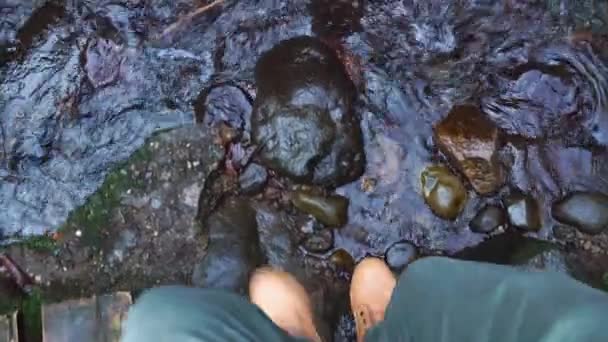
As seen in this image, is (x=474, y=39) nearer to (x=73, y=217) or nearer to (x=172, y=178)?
(x=172, y=178)

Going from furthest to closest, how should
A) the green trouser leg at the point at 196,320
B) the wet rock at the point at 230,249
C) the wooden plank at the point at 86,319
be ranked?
the wet rock at the point at 230,249
the wooden plank at the point at 86,319
the green trouser leg at the point at 196,320

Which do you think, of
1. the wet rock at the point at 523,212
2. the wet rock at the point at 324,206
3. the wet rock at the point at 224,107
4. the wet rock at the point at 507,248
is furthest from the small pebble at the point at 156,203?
the wet rock at the point at 523,212

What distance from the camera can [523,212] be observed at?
225 cm

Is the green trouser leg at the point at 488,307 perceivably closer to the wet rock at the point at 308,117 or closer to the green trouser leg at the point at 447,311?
the green trouser leg at the point at 447,311

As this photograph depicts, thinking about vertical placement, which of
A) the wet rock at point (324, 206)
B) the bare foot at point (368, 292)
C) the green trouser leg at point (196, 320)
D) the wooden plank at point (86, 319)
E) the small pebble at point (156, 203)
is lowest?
the bare foot at point (368, 292)

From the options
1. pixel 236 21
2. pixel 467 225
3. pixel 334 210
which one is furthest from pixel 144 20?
pixel 467 225

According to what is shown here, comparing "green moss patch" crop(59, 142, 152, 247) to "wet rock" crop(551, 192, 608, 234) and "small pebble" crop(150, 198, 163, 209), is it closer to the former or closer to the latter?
"small pebble" crop(150, 198, 163, 209)

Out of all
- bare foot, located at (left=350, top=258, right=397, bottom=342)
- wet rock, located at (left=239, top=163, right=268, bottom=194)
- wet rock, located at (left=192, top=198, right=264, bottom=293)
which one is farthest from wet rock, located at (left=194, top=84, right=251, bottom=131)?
bare foot, located at (left=350, top=258, right=397, bottom=342)

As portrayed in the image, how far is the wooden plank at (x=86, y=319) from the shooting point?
7.21 feet

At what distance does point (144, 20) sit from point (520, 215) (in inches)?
52.2

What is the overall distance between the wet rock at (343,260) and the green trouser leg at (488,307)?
19.7 inches

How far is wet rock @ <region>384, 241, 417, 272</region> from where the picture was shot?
7.57 feet

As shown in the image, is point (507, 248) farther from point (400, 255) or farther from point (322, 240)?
point (322, 240)

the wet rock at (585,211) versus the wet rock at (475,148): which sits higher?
the wet rock at (475,148)
